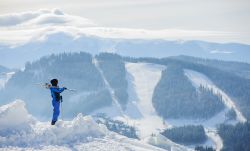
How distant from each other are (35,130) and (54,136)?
240cm

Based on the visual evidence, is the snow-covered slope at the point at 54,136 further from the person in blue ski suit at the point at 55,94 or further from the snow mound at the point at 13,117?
the person in blue ski suit at the point at 55,94

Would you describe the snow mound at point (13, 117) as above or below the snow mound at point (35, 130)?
above

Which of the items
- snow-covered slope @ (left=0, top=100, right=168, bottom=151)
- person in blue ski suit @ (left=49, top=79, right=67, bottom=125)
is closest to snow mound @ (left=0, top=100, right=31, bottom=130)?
snow-covered slope @ (left=0, top=100, right=168, bottom=151)

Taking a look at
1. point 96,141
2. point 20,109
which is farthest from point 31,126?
point 96,141

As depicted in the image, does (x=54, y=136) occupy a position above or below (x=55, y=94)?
below

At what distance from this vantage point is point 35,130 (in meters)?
54.1

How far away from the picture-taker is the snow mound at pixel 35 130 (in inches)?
2036

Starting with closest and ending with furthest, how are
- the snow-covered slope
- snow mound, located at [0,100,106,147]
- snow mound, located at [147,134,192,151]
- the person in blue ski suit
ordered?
1. the person in blue ski suit
2. the snow-covered slope
3. snow mound, located at [0,100,106,147]
4. snow mound, located at [147,134,192,151]

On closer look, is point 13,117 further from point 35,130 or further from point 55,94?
point 55,94

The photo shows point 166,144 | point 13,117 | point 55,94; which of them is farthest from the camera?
point 166,144

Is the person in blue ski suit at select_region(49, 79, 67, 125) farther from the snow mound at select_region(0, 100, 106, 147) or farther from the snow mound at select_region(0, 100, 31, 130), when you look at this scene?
the snow mound at select_region(0, 100, 31, 130)

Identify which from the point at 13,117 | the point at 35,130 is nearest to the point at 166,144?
the point at 35,130

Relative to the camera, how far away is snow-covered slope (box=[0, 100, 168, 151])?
168 ft

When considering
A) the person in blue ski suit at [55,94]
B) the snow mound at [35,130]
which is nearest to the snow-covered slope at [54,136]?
the snow mound at [35,130]
